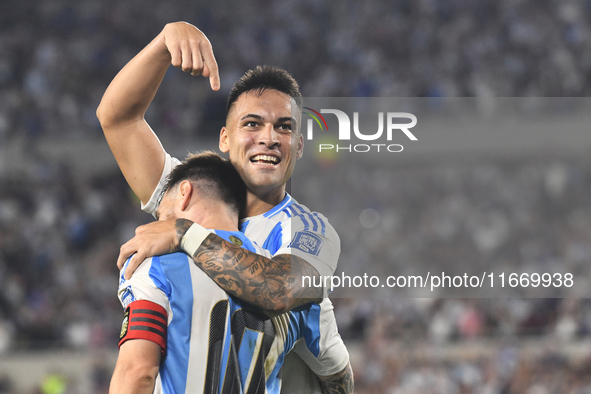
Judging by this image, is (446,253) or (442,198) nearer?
(446,253)

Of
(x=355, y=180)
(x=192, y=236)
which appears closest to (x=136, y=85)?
(x=192, y=236)

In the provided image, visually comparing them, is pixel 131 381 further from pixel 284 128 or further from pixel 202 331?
pixel 284 128

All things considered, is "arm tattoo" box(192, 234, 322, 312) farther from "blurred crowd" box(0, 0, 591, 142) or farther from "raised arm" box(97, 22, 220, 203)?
"blurred crowd" box(0, 0, 591, 142)

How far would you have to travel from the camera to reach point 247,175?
2.96 metres

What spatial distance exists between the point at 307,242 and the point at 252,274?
0.42 metres

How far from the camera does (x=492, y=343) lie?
818 centimetres

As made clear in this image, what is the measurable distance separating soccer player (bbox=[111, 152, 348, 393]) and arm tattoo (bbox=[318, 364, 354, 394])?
0.62 m

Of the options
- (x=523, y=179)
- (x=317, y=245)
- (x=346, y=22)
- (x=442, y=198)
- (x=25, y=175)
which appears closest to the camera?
(x=317, y=245)

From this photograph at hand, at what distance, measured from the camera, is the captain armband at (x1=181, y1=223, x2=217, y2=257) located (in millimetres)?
2262

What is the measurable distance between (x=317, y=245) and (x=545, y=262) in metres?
6.20

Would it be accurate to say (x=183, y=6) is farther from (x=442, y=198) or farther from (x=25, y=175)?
(x=442, y=198)

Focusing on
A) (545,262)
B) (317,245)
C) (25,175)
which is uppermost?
(25,175)

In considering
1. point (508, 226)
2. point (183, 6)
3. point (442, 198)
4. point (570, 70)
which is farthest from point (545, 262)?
point (183, 6)

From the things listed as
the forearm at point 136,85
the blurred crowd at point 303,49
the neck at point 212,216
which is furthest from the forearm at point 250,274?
the blurred crowd at point 303,49
